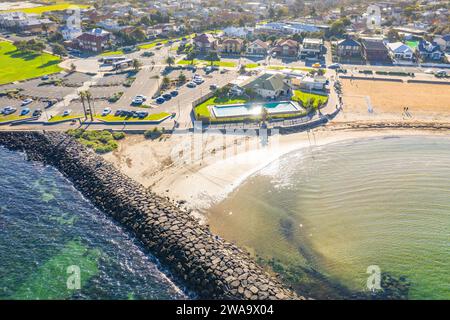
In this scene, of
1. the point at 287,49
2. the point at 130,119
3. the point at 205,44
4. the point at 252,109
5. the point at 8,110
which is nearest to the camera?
the point at 130,119

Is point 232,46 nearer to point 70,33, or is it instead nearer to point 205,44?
point 205,44

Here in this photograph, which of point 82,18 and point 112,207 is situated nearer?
point 112,207

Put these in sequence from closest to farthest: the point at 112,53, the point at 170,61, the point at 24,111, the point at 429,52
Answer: the point at 24,111 < the point at 170,61 < the point at 429,52 < the point at 112,53

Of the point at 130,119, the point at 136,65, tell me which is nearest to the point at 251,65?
the point at 136,65
